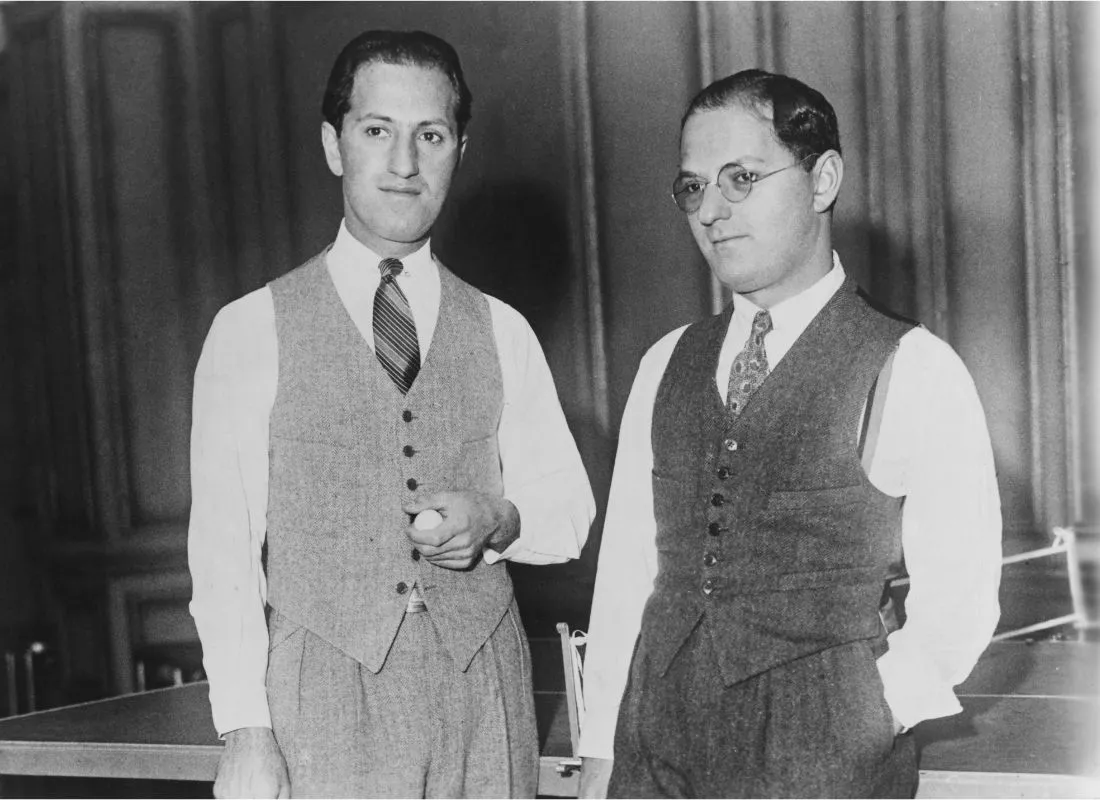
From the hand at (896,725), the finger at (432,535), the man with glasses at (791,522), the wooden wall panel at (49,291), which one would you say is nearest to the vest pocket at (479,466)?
the finger at (432,535)

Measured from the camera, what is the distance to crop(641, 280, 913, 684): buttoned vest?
5.33 ft

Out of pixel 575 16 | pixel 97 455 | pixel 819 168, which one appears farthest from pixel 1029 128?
pixel 97 455

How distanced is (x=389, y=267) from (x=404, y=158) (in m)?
0.18

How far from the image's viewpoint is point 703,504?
5.54 feet

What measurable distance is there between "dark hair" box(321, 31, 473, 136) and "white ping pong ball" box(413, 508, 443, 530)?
1.99 ft

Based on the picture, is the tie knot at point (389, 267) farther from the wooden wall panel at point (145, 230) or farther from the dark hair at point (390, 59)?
the wooden wall panel at point (145, 230)

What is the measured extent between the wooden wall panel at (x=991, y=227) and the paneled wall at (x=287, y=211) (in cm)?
2

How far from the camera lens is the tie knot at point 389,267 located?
1.99m

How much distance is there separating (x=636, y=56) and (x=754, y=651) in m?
2.47

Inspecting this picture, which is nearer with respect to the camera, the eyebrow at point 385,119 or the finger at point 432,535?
the finger at point 432,535

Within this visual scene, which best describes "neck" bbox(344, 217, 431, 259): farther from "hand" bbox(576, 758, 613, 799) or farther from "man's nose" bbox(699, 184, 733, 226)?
"hand" bbox(576, 758, 613, 799)

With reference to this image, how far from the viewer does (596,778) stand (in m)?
1.76

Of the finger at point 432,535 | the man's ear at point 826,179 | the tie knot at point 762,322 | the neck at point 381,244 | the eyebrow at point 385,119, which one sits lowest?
the finger at point 432,535

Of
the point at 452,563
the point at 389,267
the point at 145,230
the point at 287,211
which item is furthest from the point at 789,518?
the point at 145,230
